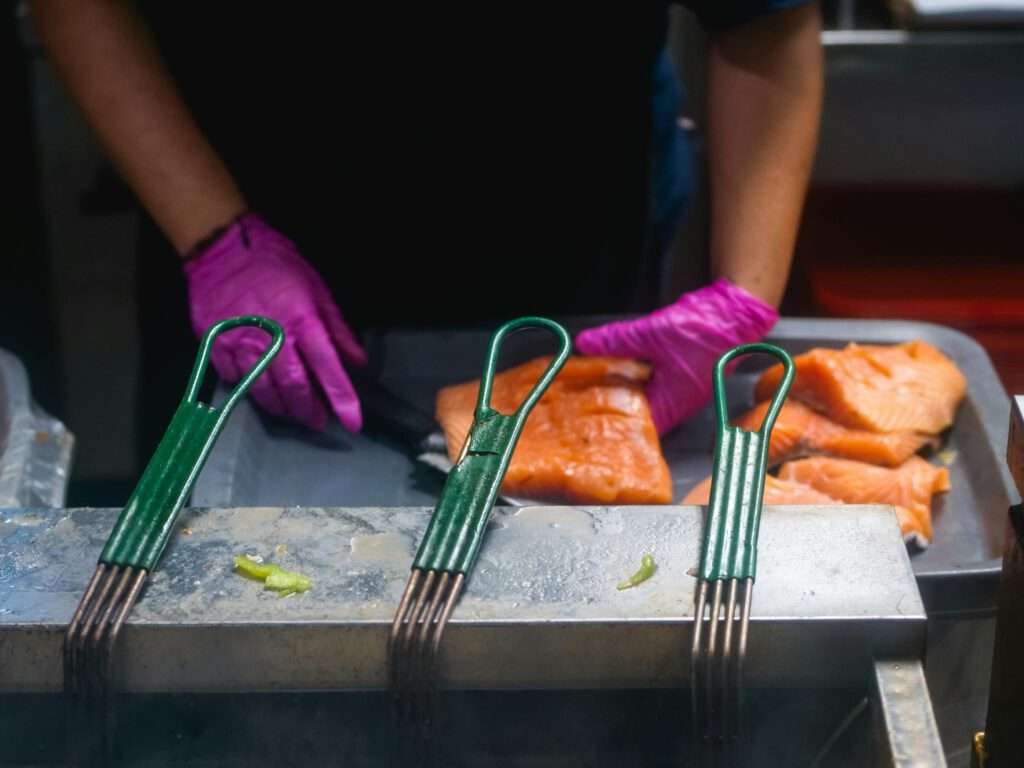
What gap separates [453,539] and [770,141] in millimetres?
1156

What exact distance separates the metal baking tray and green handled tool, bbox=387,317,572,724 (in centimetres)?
62

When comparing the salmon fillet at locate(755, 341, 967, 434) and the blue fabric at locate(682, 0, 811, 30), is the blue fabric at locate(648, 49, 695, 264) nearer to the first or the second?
the blue fabric at locate(682, 0, 811, 30)

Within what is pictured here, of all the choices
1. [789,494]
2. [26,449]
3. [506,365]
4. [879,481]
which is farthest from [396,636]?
[506,365]

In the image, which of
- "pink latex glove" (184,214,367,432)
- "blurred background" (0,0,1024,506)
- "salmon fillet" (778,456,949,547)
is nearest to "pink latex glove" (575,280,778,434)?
"salmon fillet" (778,456,949,547)

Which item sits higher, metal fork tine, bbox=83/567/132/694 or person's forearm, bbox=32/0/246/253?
person's forearm, bbox=32/0/246/253

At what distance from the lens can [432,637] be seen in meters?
0.81

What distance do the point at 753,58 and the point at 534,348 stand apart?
52cm

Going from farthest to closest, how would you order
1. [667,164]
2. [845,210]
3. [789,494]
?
[845,210] < [667,164] < [789,494]

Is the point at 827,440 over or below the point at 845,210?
below

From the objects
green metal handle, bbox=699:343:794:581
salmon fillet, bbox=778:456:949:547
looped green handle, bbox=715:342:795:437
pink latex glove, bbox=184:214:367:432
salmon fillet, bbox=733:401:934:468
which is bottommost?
salmon fillet, bbox=778:456:949:547

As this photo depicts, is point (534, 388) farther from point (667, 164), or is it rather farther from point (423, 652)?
point (667, 164)

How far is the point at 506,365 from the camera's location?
1.91 m

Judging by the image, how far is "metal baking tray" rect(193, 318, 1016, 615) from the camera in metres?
1.52

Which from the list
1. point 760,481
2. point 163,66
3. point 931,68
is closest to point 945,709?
point 760,481
